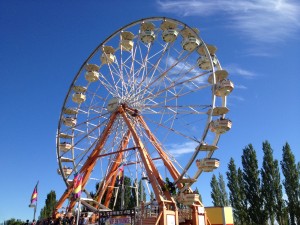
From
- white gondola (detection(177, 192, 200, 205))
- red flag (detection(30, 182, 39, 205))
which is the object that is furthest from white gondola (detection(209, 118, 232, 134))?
red flag (detection(30, 182, 39, 205))

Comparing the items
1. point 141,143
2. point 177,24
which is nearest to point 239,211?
point 141,143

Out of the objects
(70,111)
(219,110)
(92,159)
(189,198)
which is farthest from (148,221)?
(70,111)

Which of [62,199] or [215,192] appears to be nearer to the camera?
[62,199]

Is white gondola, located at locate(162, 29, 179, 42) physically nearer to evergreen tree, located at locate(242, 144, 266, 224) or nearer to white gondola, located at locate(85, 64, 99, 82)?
white gondola, located at locate(85, 64, 99, 82)

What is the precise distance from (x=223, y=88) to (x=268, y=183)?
2001 centimetres

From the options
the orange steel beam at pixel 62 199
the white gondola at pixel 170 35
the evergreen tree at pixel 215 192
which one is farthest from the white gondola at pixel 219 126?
the evergreen tree at pixel 215 192

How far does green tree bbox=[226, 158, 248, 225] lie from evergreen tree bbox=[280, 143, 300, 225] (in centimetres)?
538

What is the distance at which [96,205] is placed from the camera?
1049 inches

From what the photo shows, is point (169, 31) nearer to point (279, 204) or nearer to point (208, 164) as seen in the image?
point (208, 164)

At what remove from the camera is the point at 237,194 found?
44.5 metres

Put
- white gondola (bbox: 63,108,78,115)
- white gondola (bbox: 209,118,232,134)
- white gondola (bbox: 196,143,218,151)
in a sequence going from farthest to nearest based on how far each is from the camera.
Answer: white gondola (bbox: 63,108,78,115) → white gondola (bbox: 209,118,232,134) → white gondola (bbox: 196,143,218,151)

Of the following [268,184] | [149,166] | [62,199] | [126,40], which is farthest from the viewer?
[268,184]

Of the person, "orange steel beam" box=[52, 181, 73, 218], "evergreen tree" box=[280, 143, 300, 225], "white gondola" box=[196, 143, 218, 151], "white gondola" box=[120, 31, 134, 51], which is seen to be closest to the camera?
the person

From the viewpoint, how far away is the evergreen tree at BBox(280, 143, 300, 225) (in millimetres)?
35750
